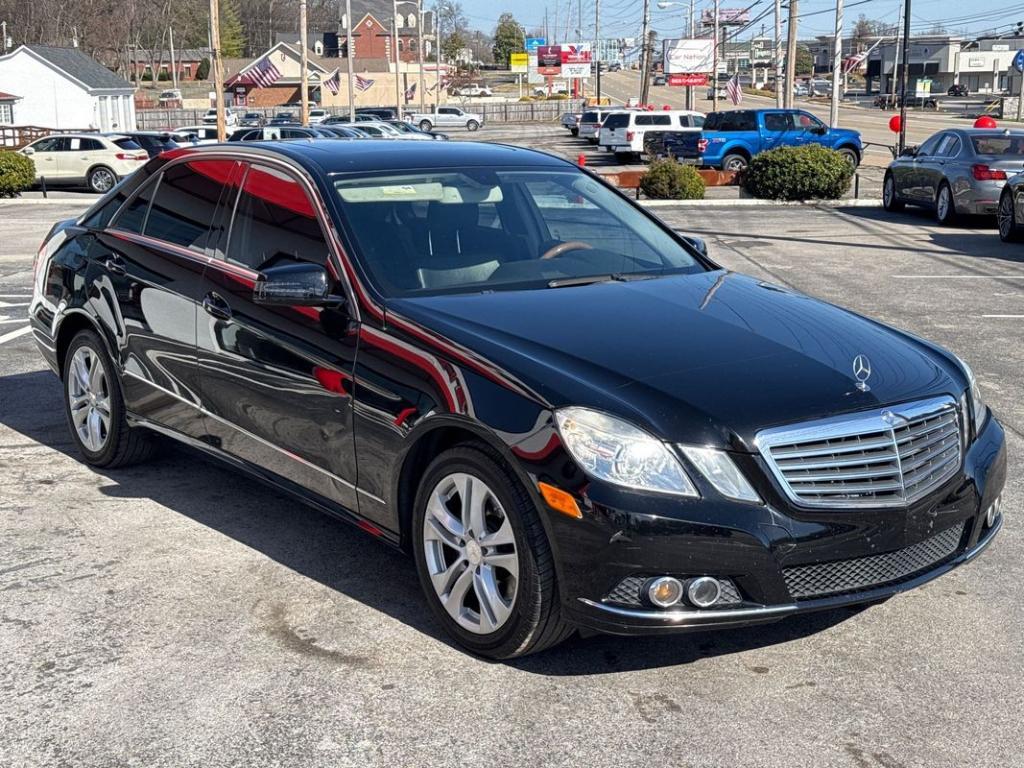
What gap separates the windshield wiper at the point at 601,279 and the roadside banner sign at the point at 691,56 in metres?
74.0

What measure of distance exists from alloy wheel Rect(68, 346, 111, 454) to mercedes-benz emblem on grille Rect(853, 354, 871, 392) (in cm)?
372

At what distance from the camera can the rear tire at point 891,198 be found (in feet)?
75.0

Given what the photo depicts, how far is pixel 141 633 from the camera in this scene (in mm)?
4629

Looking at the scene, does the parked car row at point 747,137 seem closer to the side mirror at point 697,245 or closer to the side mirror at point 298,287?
the side mirror at point 697,245

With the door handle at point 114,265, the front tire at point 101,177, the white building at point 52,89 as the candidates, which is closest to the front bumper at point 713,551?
the door handle at point 114,265

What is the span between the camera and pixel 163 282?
590 cm

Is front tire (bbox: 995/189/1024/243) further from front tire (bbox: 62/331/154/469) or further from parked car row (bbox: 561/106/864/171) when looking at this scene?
parked car row (bbox: 561/106/864/171)

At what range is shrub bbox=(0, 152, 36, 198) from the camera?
27844 mm

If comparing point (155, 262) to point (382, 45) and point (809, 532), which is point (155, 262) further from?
point (382, 45)

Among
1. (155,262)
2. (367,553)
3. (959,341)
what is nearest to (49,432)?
(155,262)

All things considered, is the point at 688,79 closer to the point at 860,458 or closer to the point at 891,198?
the point at 891,198

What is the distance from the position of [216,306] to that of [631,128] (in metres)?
41.0

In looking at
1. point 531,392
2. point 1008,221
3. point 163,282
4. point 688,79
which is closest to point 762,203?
point 1008,221

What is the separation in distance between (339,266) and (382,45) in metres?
139
